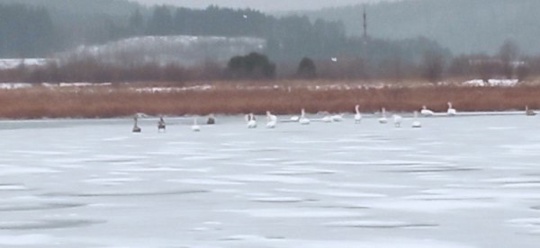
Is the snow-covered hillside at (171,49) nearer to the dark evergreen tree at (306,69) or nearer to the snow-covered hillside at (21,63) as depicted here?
the snow-covered hillside at (21,63)

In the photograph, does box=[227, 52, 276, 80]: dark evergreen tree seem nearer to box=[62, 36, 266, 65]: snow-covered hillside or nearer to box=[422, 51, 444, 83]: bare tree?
box=[422, 51, 444, 83]: bare tree

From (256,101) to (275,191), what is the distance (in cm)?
2045

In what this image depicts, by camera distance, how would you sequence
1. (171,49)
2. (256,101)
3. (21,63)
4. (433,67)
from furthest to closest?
(171,49), (21,63), (433,67), (256,101)

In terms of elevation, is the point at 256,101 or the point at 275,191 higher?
the point at 256,101

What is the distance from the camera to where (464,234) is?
8641mm

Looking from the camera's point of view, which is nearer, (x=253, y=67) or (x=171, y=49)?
(x=253, y=67)

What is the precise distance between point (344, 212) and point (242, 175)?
11.1 feet

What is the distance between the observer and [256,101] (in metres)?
32.0

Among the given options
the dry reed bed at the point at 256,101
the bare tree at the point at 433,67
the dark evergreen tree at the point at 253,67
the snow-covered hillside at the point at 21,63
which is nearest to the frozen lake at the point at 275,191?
the dry reed bed at the point at 256,101

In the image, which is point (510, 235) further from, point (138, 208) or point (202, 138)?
point (202, 138)

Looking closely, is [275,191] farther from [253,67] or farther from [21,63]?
[21,63]

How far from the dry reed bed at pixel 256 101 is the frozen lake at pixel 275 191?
32.2 feet

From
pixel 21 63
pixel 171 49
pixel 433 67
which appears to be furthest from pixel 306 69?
pixel 171 49

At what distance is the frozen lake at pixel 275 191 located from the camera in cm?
871
